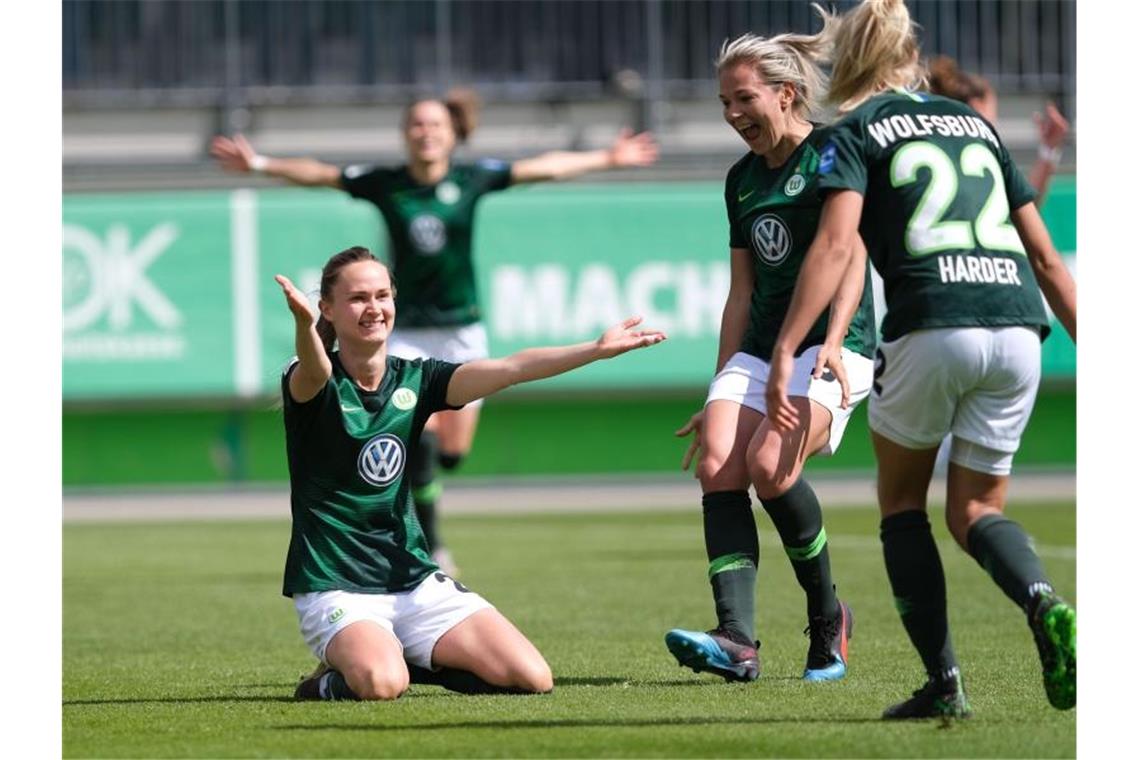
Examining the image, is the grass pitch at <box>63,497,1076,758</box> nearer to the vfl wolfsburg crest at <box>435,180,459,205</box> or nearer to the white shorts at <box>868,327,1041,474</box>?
the white shorts at <box>868,327,1041,474</box>

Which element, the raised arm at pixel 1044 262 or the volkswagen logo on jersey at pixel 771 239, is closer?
the raised arm at pixel 1044 262

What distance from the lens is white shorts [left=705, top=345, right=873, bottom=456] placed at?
248 inches

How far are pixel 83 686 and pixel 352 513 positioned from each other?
1248 mm

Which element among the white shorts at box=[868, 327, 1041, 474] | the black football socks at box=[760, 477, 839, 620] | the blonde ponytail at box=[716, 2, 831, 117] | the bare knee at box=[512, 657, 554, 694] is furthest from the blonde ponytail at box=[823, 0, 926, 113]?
the bare knee at box=[512, 657, 554, 694]

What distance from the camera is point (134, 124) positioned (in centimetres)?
2108

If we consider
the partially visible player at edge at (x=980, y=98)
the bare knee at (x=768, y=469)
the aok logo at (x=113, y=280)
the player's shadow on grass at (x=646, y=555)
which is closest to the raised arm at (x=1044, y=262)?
the bare knee at (x=768, y=469)

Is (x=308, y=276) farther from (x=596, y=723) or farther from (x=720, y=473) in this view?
(x=596, y=723)

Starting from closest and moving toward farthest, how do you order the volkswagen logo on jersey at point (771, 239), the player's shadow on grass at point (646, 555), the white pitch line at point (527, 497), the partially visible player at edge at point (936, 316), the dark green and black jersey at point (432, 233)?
the partially visible player at edge at point (936, 316), the volkswagen logo on jersey at point (771, 239), the dark green and black jersey at point (432, 233), the player's shadow on grass at point (646, 555), the white pitch line at point (527, 497)

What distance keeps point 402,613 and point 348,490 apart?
42cm

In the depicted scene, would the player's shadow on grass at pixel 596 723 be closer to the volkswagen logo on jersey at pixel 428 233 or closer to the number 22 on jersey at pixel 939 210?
the number 22 on jersey at pixel 939 210

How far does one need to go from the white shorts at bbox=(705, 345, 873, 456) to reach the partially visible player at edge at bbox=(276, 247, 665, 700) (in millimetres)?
753

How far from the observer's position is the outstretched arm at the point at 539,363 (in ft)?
18.6

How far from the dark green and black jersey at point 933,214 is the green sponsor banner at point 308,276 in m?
13.1

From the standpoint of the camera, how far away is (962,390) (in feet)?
17.1
